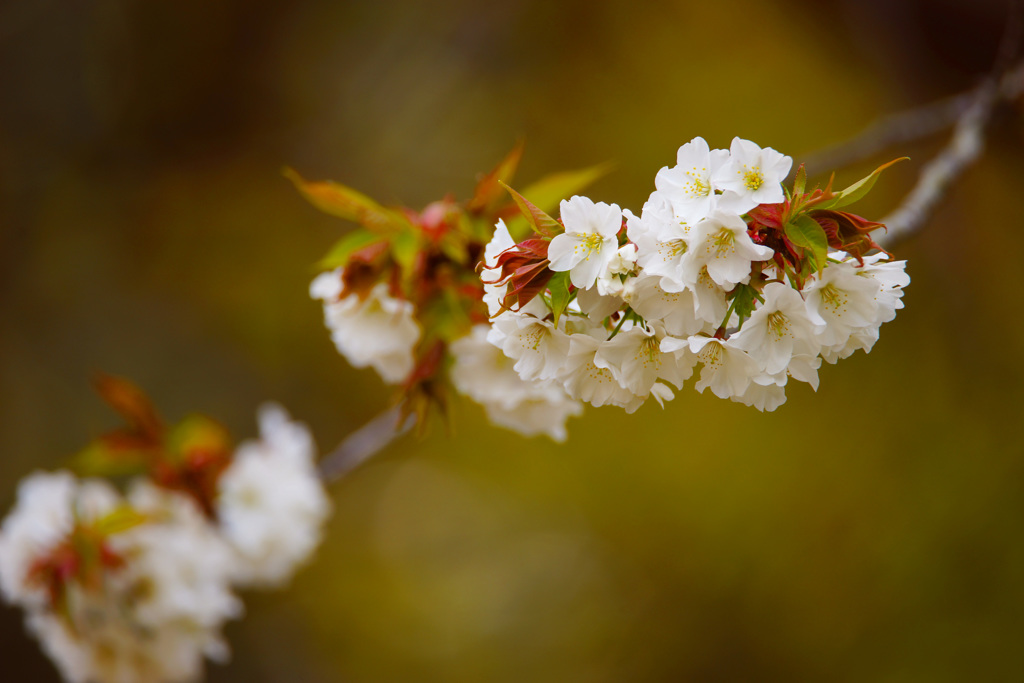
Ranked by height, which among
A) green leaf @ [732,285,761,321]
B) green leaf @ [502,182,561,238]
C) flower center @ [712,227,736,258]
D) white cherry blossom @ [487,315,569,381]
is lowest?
green leaf @ [732,285,761,321]

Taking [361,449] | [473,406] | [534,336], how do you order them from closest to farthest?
[534,336] → [361,449] → [473,406]

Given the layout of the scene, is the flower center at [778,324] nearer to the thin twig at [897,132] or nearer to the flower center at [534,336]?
the flower center at [534,336]

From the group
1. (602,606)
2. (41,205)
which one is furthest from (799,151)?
(41,205)

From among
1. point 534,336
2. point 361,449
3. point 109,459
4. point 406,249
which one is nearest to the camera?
point 534,336

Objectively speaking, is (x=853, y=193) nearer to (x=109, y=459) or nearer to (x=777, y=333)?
(x=777, y=333)

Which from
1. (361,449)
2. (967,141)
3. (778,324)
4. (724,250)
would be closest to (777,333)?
(778,324)

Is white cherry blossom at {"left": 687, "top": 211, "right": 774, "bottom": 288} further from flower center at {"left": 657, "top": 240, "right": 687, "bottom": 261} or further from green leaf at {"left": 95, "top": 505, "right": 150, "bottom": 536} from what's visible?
green leaf at {"left": 95, "top": 505, "right": 150, "bottom": 536}

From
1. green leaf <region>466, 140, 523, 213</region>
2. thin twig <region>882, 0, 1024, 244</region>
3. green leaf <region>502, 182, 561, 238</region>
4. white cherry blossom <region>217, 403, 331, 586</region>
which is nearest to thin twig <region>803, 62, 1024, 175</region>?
thin twig <region>882, 0, 1024, 244</region>

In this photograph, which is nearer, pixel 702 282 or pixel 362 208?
pixel 702 282
